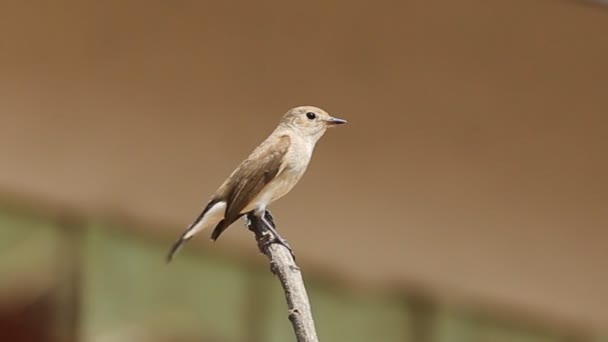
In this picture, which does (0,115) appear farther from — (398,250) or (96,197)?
(398,250)

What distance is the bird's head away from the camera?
1692mm

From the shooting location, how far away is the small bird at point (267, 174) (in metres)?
1.58

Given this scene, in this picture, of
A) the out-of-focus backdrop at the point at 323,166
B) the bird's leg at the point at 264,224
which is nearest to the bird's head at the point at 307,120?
the bird's leg at the point at 264,224

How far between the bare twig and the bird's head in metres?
0.15

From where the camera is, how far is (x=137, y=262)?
3.12m

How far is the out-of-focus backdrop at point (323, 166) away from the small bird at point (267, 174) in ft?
4.03

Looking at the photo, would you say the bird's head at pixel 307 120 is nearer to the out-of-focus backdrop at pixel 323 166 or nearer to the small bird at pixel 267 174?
the small bird at pixel 267 174

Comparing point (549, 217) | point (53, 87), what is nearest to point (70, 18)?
point (53, 87)

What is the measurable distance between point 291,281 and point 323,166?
168 cm

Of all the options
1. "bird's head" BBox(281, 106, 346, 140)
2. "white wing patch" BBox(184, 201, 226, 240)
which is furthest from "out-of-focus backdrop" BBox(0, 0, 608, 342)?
"white wing patch" BBox(184, 201, 226, 240)

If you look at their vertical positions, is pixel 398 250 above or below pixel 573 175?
below

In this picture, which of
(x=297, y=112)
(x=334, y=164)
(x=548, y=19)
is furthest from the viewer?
(x=334, y=164)

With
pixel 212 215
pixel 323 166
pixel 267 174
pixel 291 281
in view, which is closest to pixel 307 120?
pixel 267 174

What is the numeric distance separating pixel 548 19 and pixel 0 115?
50.4 inches
